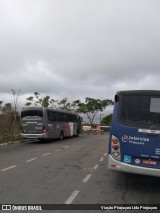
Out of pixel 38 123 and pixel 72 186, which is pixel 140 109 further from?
pixel 38 123

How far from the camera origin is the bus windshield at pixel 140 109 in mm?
9219

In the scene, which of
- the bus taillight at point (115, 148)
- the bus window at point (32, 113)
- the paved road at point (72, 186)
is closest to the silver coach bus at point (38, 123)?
the bus window at point (32, 113)

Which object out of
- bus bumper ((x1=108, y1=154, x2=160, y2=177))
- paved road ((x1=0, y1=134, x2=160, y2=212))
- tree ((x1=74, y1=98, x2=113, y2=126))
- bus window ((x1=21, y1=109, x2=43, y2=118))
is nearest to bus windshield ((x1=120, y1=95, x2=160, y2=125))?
bus bumper ((x1=108, y1=154, x2=160, y2=177))

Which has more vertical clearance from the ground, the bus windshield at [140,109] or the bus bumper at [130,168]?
the bus windshield at [140,109]

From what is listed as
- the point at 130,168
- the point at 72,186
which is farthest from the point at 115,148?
the point at 72,186

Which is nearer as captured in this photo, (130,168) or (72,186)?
(130,168)

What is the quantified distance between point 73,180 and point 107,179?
114cm

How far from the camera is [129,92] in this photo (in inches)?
383

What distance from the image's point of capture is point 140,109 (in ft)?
31.0

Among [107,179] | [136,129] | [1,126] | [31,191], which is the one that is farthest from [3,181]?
[1,126]

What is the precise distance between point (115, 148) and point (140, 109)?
1.26 meters

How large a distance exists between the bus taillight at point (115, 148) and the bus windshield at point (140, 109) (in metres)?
0.61

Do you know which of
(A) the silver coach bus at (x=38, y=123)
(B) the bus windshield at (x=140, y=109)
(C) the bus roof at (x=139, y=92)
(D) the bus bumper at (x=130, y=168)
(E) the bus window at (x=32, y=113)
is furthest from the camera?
(E) the bus window at (x=32, y=113)

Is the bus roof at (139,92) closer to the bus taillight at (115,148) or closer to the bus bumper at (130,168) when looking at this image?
the bus taillight at (115,148)
